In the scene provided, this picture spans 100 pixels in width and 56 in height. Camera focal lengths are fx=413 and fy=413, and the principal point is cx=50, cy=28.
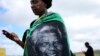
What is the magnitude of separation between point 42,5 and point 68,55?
0.58 metres

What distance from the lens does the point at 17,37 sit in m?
4.14

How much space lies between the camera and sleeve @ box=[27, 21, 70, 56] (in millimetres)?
3680

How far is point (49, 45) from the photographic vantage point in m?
3.70

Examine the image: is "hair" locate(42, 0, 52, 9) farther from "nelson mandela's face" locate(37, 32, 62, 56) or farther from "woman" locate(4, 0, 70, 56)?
"nelson mandela's face" locate(37, 32, 62, 56)

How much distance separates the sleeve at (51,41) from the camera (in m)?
3.68

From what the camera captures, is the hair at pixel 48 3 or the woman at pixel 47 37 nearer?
the woman at pixel 47 37

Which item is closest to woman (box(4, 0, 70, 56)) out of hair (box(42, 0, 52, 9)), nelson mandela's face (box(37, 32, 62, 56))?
nelson mandela's face (box(37, 32, 62, 56))

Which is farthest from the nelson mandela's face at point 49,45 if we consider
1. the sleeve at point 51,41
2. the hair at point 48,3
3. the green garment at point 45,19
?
the hair at point 48,3

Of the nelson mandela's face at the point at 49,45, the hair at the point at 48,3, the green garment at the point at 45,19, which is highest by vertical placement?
the hair at the point at 48,3

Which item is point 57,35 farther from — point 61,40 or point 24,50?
point 24,50

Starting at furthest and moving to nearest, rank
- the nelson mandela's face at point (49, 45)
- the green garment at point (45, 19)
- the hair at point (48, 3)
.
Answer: the hair at point (48, 3), the green garment at point (45, 19), the nelson mandela's face at point (49, 45)

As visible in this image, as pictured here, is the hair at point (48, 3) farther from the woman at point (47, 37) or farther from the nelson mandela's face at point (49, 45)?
the nelson mandela's face at point (49, 45)

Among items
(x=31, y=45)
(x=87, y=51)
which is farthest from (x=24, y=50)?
(x=87, y=51)

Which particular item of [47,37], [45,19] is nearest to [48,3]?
[45,19]
